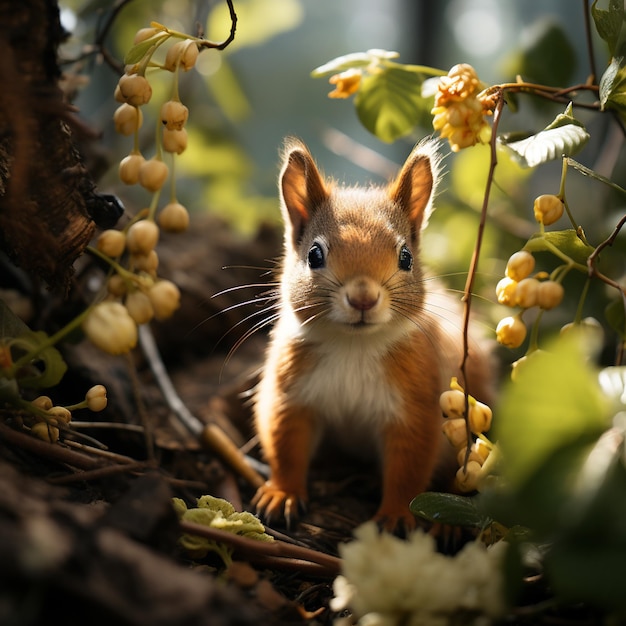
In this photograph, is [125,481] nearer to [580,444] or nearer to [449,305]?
[580,444]

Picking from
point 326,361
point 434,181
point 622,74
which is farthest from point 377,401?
point 622,74

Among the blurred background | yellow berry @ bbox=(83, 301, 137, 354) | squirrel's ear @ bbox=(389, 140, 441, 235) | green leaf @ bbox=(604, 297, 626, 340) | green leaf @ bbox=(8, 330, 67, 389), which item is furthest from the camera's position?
the blurred background

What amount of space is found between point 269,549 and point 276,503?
16.6 inches

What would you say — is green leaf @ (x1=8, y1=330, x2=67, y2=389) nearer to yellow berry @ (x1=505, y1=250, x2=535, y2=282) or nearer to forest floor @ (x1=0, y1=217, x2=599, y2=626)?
forest floor @ (x1=0, y1=217, x2=599, y2=626)

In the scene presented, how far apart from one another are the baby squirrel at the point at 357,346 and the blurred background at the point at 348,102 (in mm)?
219

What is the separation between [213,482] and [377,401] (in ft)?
1.29

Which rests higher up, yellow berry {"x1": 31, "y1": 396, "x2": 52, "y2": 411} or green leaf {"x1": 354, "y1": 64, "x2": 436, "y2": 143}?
green leaf {"x1": 354, "y1": 64, "x2": 436, "y2": 143}

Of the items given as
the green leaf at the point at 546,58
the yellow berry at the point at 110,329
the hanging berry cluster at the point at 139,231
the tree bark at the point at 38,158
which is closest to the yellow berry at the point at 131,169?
the hanging berry cluster at the point at 139,231

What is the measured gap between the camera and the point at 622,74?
1111 mm

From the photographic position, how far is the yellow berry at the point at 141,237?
3.18 ft

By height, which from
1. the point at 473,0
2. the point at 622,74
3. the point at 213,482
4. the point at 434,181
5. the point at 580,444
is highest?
the point at 473,0

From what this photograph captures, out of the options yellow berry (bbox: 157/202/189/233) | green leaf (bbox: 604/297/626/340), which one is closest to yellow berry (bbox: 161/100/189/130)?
yellow berry (bbox: 157/202/189/233)

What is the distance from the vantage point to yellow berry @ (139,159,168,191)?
100cm

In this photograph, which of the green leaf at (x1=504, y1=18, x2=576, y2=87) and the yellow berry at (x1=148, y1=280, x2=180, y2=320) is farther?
the green leaf at (x1=504, y1=18, x2=576, y2=87)
